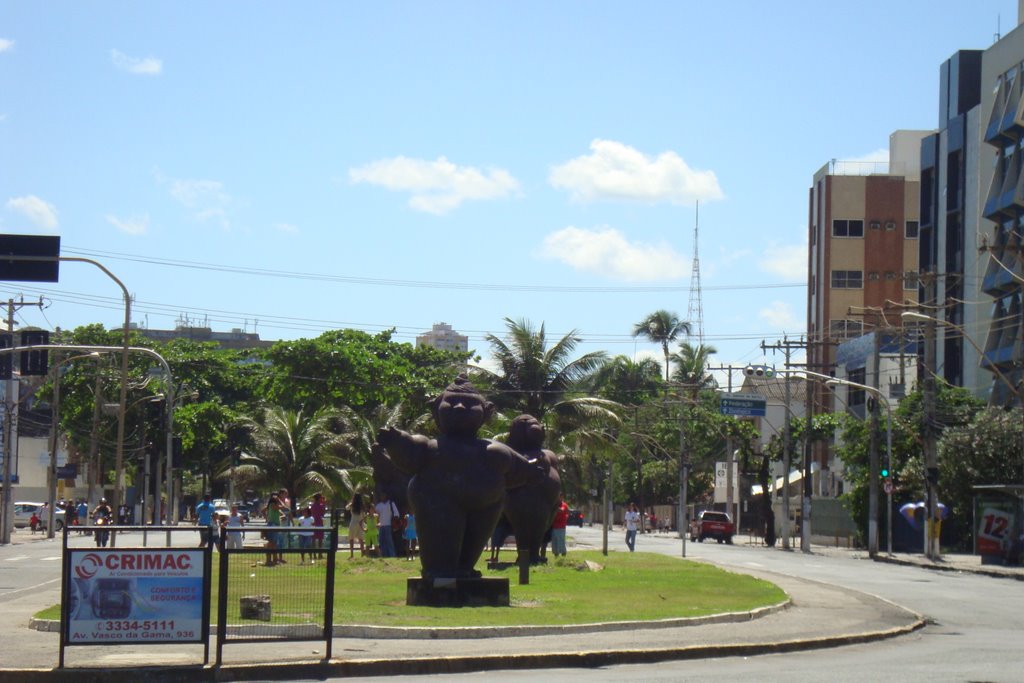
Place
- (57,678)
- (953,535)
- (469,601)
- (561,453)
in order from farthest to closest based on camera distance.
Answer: (953,535) → (561,453) → (469,601) → (57,678)

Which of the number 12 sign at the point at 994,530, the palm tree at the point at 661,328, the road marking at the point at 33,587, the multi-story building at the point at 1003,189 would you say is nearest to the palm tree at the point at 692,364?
the palm tree at the point at 661,328

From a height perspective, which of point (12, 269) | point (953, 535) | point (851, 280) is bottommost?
point (953, 535)

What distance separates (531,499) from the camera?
96.1 ft

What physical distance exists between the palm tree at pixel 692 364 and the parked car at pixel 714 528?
105ft

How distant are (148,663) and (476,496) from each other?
A: 6.75 meters

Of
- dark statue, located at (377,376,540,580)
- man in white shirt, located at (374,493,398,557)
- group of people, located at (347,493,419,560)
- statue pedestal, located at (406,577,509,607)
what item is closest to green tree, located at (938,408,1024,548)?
group of people, located at (347,493,419,560)

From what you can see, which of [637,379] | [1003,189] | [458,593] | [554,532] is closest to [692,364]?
[637,379]

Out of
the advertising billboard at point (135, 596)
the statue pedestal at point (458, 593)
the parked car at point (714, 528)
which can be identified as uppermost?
the advertising billboard at point (135, 596)

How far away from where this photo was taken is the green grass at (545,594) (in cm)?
1354

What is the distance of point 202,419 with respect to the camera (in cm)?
7475

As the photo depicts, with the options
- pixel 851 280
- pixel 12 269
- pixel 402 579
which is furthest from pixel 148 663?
pixel 851 280

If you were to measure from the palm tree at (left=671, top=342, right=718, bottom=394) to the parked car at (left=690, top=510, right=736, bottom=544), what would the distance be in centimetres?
3193

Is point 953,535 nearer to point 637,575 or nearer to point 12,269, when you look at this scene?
point 637,575

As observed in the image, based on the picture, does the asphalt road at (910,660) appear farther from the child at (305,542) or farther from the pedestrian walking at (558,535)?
the pedestrian walking at (558,535)
